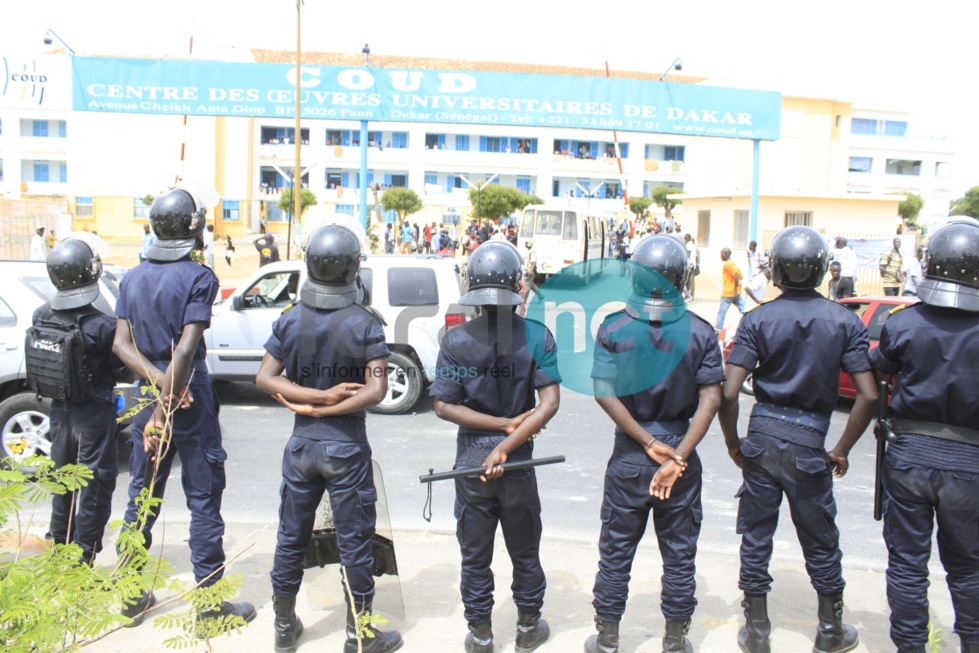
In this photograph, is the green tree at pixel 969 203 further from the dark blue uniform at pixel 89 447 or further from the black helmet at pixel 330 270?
the dark blue uniform at pixel 89 447

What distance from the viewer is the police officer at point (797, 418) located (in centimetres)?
363

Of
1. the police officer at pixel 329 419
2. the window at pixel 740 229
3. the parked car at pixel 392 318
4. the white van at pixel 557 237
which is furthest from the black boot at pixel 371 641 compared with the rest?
the window at pixel 740 229

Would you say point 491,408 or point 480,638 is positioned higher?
point 491,408

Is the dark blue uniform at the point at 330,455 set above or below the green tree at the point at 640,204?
below

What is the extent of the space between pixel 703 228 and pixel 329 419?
24.5 m

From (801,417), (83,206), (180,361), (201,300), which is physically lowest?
(801,417)

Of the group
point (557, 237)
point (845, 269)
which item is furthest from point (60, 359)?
→ point (557, 237)

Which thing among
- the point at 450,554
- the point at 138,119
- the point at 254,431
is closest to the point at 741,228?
the point at 254,431

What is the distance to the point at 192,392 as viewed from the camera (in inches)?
158

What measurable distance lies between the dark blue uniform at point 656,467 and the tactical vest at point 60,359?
2.50m

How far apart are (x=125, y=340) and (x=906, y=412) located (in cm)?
363

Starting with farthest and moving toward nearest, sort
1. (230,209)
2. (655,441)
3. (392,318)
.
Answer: (230,209) < (392,318) < (655,441)

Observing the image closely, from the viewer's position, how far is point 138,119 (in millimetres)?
44875

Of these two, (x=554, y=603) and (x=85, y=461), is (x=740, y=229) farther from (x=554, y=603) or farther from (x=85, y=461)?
(x=85, y=461)
